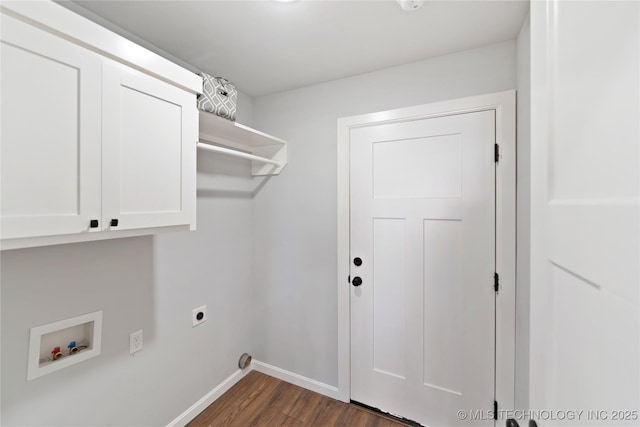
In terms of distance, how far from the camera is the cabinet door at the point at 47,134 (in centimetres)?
76

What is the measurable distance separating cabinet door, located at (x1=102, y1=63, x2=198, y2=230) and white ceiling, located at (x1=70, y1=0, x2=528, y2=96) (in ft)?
1.44

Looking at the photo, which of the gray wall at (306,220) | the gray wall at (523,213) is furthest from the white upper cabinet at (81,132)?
the gray wall at (523,213)

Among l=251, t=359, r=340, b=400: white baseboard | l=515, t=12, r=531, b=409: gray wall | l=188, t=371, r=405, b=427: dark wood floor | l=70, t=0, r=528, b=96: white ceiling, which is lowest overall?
l=188, t=371, r=405, b=427: dark wood floor

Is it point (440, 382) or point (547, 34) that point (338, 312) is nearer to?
point (440, 382)

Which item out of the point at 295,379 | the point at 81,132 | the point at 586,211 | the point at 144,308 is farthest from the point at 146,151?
the point at 295,379

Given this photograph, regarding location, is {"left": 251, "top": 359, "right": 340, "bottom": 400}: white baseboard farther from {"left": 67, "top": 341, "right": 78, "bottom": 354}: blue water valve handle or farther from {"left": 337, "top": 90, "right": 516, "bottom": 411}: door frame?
{"left": 67, "top": 341, "right": 78, "bottom": 354}: blue water valve handle

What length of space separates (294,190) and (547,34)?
170 cm

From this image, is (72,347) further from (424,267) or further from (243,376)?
(424,267)

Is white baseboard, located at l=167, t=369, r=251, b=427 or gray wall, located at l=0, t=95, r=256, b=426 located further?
white baseboard, located at l=167, t=369, r=251, b=427

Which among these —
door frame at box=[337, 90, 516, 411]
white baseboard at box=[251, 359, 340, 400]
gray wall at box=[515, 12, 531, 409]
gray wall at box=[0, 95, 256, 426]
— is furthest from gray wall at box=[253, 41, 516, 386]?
gray wall at box=[515, 12, 531, 409]

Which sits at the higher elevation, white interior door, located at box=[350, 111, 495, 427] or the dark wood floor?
white interior door, located at box=[350, 111, 495, 427]

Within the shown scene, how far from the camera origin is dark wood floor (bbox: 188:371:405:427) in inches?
66.9

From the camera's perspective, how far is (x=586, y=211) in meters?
0.42

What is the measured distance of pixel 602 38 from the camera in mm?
380
